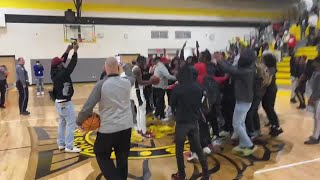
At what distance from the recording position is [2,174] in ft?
14.4

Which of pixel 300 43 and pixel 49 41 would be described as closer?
pixel 300 43

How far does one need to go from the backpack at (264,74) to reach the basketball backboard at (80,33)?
15.0 meters

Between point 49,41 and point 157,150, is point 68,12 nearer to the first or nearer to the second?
point 49,41

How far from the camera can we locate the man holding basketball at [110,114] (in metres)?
3.17

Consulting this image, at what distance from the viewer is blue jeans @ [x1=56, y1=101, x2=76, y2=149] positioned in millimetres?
5043

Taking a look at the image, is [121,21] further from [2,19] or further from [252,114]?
[252,114]

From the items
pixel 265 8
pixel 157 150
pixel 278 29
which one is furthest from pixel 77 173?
pixel 265 8

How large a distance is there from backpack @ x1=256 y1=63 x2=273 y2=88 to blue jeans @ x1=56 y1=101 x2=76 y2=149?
127 inches

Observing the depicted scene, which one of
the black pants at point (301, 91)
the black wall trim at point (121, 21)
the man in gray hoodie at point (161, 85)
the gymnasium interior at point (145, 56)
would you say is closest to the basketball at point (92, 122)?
the gymnasium interior at point (145, 56)

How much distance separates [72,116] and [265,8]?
21557 mm

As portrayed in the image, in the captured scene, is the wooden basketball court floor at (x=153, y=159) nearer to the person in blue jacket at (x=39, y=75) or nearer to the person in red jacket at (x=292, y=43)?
the person in blue jacket at (x=39, y=75)

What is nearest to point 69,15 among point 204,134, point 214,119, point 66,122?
point 66,122

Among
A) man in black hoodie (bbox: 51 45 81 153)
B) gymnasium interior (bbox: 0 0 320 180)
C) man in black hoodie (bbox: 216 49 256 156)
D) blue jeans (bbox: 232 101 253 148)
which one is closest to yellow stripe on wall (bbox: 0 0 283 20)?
gymnasium interior (bbox: 0 0 320 180)

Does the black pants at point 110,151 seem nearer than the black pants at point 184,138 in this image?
Yes
